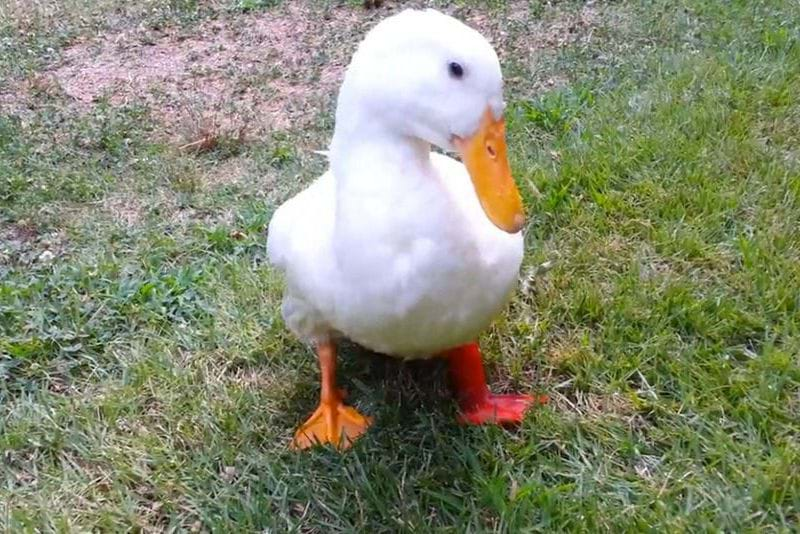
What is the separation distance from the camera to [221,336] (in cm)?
227

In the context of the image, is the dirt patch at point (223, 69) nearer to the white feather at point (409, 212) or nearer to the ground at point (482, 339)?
the ground at point (482, 339)

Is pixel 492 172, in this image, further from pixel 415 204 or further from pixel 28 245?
pixel 28 245

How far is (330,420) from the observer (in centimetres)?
192

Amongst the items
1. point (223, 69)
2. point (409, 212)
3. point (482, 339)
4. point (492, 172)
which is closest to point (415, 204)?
point (409, 212)

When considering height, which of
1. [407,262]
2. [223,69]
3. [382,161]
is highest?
[382,161]

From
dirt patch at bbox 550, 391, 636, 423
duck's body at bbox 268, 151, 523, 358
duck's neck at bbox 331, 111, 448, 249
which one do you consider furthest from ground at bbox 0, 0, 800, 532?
duck's neck at bbox 331, 111, 448, 249

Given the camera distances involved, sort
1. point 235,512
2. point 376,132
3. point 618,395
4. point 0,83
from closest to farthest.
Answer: point 376,132 → point 235,512 → point 618,395 → point 0,83

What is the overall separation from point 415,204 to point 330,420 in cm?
59

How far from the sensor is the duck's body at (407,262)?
1570 mm

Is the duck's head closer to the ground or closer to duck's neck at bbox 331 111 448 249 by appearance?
duck's neck at bbox 331 111 448 249

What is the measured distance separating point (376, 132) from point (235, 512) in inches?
31.3

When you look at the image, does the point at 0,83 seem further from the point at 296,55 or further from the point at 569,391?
the point at 569,391

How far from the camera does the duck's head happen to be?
1.48 meters

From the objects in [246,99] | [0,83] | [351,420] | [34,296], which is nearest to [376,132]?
[351,420]
